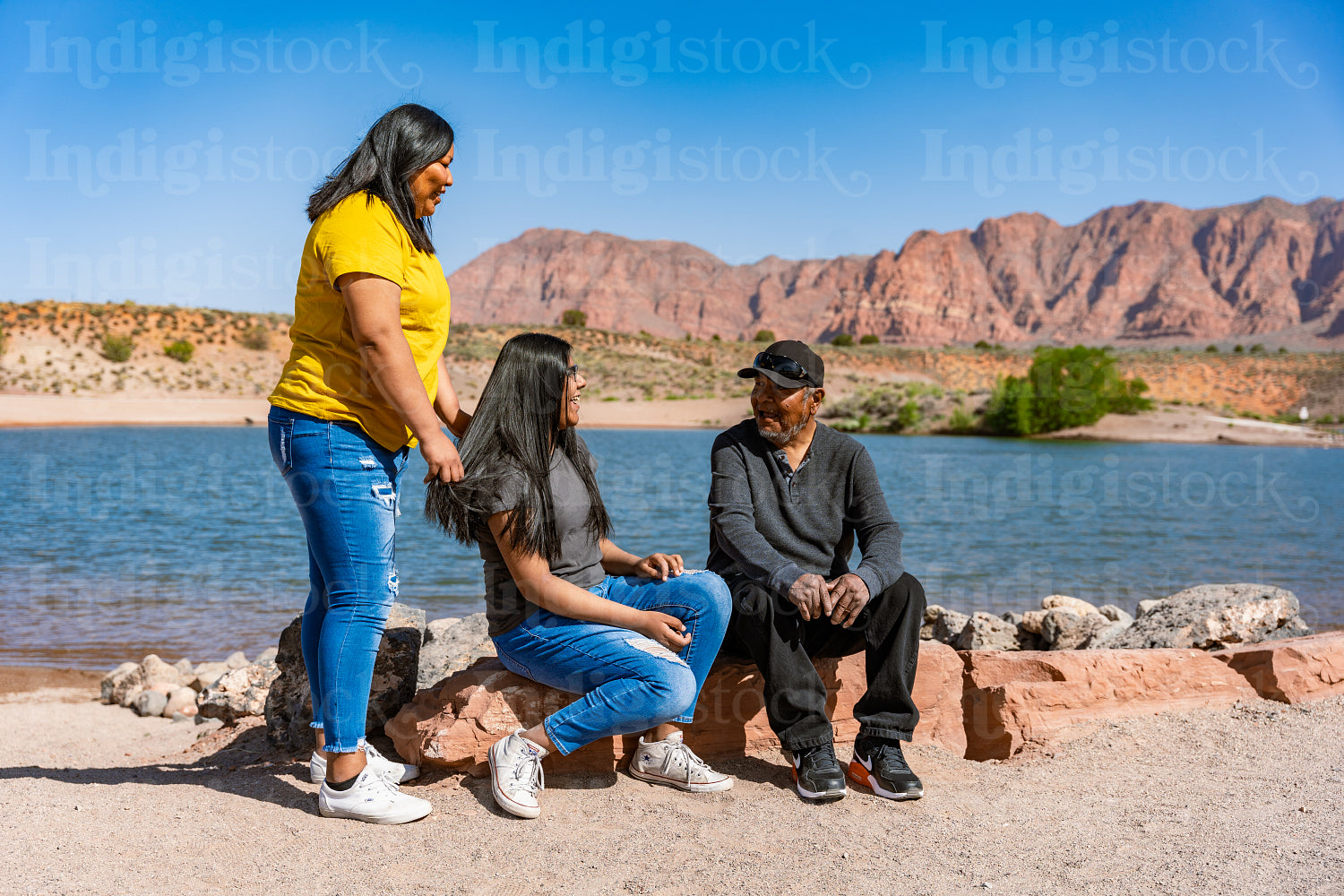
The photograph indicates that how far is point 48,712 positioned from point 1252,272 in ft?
720

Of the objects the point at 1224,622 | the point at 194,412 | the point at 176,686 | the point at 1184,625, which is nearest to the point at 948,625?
the point at 1184,625

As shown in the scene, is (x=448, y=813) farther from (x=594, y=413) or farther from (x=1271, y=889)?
(x=594, y=413)

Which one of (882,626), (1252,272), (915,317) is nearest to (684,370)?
(882,626)

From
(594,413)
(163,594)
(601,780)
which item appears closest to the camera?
(601,780)

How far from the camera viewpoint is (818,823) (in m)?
3.06

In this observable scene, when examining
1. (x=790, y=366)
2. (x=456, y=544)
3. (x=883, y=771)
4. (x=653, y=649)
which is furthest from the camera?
(x=456, y=544)

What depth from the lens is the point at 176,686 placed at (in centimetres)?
609

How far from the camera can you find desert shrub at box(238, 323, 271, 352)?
5522 cm

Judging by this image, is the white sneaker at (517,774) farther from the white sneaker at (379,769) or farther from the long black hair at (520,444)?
the long black hair at (520,444)

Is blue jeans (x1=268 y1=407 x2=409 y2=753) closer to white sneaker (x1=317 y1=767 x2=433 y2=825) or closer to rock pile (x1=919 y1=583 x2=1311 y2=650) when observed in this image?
white sneaker (x1=317 y1=767 x2=433 y2=825)

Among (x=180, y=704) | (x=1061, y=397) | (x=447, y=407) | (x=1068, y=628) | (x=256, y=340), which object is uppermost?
(x=256, y=340)

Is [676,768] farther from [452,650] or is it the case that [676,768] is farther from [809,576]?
[452,650]

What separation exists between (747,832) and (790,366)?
164 cm

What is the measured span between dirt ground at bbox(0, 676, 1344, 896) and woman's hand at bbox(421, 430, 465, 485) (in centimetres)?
111
